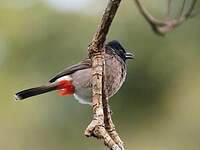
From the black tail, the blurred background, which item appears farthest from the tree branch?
the blurred background

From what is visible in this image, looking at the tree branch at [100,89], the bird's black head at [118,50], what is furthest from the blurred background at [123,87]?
the tree branch at [100,89]

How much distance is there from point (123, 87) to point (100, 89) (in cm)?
656

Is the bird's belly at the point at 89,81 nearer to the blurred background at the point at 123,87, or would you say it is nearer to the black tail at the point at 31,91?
the black tail at the point at 31,91

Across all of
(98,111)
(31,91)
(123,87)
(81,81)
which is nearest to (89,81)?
(81,81)

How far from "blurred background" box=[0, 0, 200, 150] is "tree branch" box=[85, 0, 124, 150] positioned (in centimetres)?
584

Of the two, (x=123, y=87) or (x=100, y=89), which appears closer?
(x=100, y=89)

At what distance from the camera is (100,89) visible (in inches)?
108

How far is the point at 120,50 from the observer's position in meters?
4.89

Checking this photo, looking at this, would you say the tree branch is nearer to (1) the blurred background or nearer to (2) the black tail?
(2) the black tail

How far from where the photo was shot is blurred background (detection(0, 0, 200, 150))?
9.06 meters

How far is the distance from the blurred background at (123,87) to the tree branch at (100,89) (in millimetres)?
5835

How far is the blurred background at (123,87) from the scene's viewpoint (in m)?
9.06

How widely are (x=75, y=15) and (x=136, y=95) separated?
A: 5.47 ft

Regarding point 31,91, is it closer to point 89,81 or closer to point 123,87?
point 89,81
